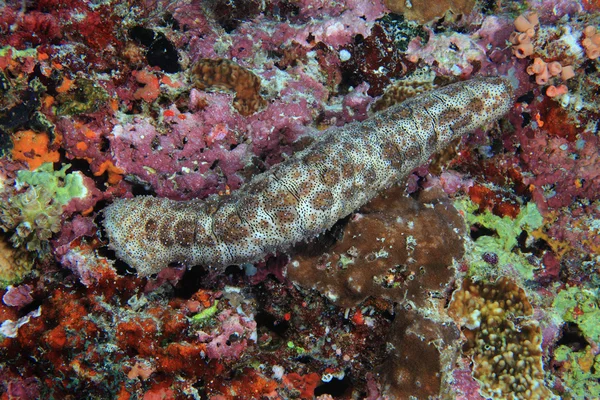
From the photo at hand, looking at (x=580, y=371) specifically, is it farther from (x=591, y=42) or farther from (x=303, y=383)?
(x=591, y=42)

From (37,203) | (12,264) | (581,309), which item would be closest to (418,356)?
(581,309)

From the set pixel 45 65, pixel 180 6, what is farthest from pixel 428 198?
pixel 45 65

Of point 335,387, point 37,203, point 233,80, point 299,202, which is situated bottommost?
point 335,387

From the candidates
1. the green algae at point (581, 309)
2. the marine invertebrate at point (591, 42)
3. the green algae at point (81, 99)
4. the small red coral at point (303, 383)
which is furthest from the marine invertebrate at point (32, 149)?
the marine invertebrate at point (591, 42)

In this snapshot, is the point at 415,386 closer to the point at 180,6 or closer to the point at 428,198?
the point at 428,198

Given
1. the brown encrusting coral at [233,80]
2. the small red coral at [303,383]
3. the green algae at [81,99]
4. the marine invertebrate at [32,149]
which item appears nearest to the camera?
the small red coral at [303,383]

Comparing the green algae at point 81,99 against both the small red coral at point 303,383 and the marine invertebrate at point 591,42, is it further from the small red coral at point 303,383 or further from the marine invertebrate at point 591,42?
the marine invertebrate at point 591,42
